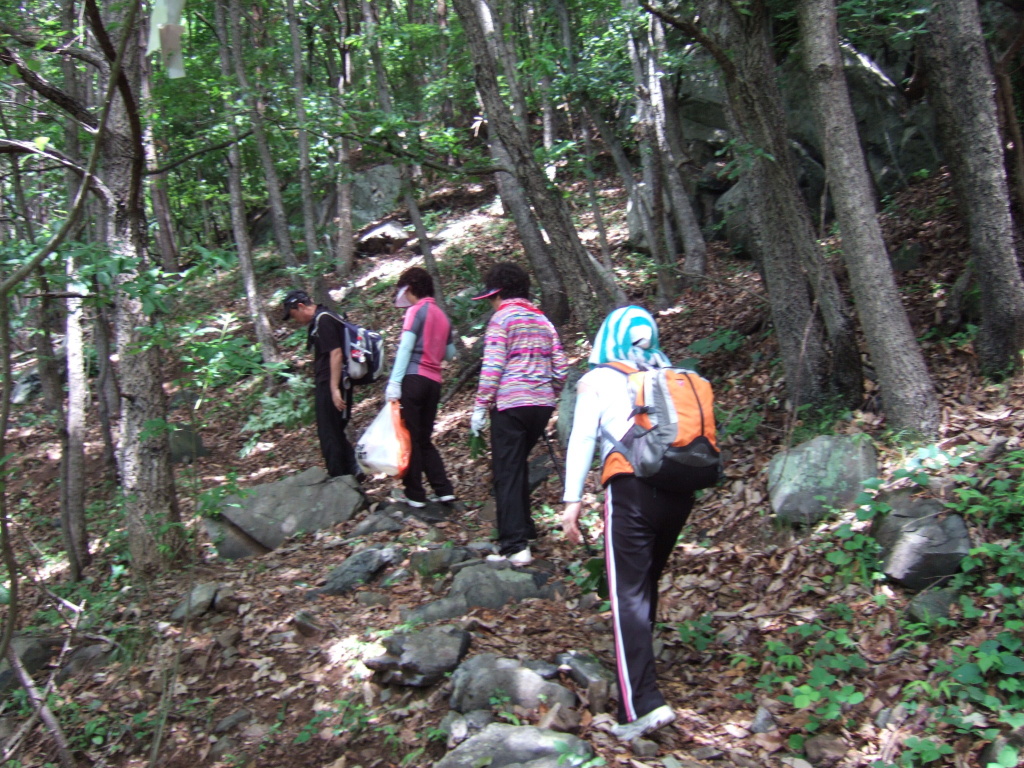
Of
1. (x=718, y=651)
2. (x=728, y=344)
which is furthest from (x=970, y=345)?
(x=718, y=651)

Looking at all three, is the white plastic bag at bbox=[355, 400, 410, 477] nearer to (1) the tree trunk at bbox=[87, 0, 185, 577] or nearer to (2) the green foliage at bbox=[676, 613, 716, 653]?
(1) the tree trunk at bbox=[87, 0, 185, 577]

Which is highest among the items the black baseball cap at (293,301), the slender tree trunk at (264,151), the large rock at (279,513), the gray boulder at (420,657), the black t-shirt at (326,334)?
the slender tree trunk at (264,151)

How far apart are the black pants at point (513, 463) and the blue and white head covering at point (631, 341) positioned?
5.65 ft

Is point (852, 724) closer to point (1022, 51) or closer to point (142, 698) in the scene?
point (142, 698)

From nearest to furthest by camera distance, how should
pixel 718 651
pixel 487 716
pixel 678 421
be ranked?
pixel 678 421, pixel 487 716, pixel 718 651

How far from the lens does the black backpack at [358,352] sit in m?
6.93

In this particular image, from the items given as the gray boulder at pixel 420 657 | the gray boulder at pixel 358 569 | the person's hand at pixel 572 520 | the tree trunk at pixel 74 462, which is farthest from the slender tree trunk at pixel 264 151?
the person's hand at pixel 572 520

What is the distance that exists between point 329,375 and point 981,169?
5.65 m

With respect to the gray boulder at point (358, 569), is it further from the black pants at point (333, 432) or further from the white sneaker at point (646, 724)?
the white sneaker at point (646, 724)

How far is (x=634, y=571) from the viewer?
3430 mm

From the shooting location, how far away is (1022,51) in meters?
7.09

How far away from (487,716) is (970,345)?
4611mm

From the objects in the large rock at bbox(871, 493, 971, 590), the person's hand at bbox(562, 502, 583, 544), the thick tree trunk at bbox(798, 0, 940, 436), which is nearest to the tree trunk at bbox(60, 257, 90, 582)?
the person's hand at bbox(562, 502, 583, 544)

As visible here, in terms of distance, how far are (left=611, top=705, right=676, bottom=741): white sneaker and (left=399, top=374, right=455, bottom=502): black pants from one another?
3.44m
